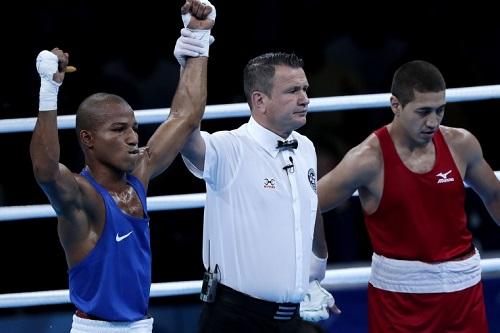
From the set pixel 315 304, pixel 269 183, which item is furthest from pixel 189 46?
pixel 315 304

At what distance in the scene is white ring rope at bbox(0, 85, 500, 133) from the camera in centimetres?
434

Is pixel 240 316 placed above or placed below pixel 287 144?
below

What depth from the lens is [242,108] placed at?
14.8 ft

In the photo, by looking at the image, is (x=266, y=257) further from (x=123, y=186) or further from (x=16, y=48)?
(x=16, y=48)

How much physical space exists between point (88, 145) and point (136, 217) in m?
0.27

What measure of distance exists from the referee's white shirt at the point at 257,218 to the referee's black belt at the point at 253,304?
0.02 m

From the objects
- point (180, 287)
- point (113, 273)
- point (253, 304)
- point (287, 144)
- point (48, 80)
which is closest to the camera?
point (48, 80)

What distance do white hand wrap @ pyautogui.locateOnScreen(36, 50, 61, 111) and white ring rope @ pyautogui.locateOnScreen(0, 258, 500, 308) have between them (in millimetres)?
1245

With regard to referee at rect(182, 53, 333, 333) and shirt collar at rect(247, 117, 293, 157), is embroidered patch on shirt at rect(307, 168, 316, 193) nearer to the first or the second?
referee at rect(182, 53, 333, 333)

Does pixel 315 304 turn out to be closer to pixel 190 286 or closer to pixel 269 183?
pixel 269 183

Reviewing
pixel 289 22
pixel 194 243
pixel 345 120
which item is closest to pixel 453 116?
pixel 345 120

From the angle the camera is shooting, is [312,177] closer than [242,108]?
Yes

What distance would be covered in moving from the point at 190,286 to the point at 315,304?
59cm

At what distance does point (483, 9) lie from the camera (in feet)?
22.2
